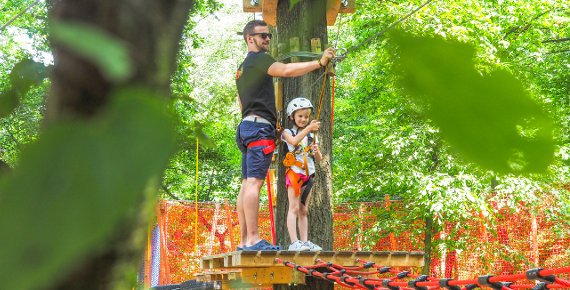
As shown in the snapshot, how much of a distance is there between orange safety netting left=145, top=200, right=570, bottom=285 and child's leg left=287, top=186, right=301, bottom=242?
4.09 metres

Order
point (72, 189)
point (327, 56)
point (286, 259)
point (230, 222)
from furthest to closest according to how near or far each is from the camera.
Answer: point (230, 222), point (286, 259), point (327, 56), point (72, 189)

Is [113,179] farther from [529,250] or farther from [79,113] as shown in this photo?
[529,250]

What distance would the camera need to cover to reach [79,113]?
23 centimetres

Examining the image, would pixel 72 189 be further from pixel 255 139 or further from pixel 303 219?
pixel 303 219

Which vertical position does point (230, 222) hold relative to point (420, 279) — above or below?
above

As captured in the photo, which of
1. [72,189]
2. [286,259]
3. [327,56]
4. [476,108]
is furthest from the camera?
[286,259]

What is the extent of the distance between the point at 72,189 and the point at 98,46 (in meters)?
0.04

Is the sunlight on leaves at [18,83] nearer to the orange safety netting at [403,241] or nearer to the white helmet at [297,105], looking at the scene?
the white helmet at [297,105]

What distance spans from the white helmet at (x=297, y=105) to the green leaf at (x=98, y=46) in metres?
3.41

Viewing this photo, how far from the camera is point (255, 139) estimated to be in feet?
10.9

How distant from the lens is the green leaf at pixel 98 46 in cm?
20

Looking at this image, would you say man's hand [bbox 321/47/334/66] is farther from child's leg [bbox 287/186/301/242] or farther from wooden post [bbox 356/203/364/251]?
wooden post [bbox 356/203/364/251]

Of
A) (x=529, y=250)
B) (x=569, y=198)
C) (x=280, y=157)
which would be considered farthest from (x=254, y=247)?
(x=529, y=250)

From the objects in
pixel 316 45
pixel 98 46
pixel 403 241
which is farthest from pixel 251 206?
pixel 403 241
